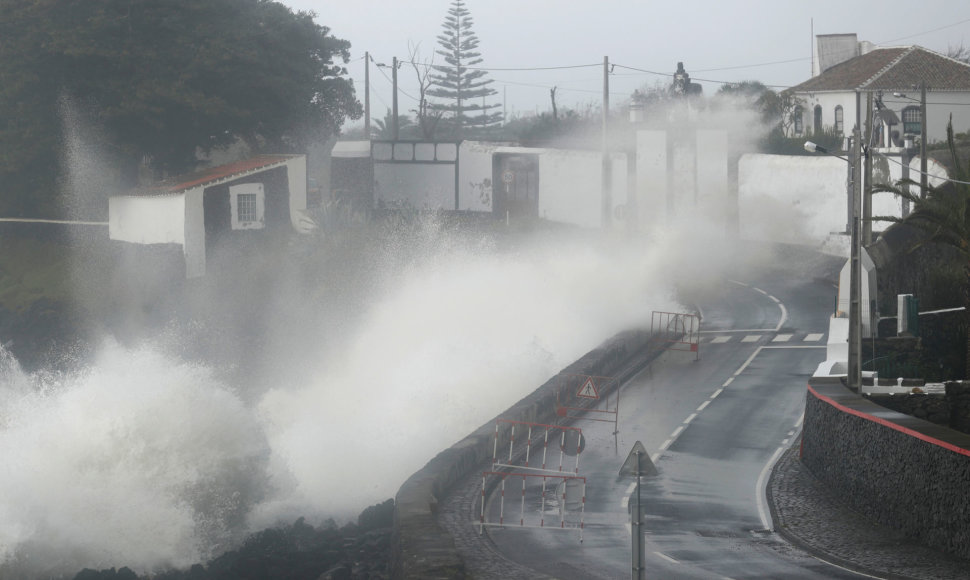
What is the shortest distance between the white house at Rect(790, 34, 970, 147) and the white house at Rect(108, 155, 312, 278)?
27741mm

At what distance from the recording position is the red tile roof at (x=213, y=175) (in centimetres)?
5203

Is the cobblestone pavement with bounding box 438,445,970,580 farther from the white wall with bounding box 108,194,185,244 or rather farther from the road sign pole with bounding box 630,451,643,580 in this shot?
the white wall with bounding box 108,194,185,244

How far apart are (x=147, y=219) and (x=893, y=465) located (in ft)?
132

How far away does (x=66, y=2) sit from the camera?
184ft

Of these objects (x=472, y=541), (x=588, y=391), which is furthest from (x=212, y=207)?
(x=472, y=541)

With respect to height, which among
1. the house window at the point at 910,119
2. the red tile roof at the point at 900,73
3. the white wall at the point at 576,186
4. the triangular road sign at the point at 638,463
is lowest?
the triangular road sign at the point at 638,463

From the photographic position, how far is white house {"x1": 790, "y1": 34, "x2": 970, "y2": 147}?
63344 mm

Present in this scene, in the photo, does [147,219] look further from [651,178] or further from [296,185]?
[651,178]

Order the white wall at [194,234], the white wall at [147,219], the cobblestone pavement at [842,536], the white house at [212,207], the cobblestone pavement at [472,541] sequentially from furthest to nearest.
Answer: the white house at [212,207] < the white wall at [147,219] < the white wall at [194,234] < the cobblestone pavement at [842,536] < the cobblestone pavement at [472,541]

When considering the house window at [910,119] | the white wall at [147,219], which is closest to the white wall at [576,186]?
the white wall at [147,219]

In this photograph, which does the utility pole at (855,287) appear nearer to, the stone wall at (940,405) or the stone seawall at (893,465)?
the stone seawall at (893,465)

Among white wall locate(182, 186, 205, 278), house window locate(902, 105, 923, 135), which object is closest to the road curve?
white wall locate(182, 186, 205, 278)

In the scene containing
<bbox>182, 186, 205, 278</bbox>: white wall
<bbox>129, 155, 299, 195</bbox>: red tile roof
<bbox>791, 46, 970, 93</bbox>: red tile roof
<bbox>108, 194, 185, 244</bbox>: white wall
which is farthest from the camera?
<bbox>791, 46, 970, 93</bbox>: red tile roof

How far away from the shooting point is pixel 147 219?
5297 centimetres
